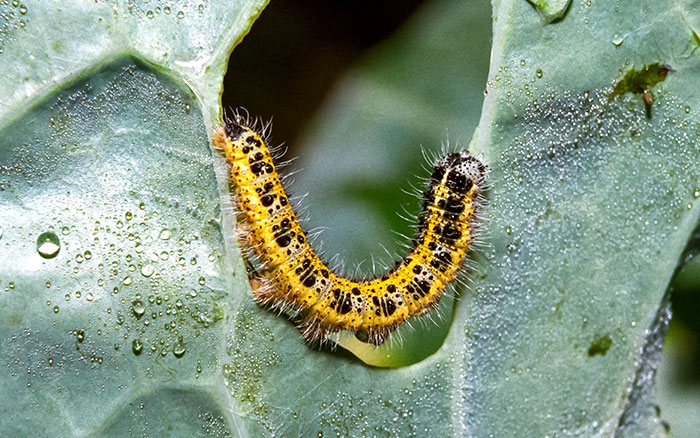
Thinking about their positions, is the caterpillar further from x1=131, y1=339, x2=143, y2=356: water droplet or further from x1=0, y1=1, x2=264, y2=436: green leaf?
x1=131, y1=339, x2=143, y2=356: water droplet

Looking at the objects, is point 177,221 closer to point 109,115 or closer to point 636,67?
point 109,115

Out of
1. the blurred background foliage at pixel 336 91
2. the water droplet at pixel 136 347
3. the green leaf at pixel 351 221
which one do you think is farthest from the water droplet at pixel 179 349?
the blurred background foliage at pixel 336 91

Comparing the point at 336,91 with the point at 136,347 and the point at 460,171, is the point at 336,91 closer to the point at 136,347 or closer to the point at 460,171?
the point at 460,171

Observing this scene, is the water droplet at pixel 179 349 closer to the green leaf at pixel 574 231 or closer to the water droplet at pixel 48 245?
the water droplet at pixel 48 245

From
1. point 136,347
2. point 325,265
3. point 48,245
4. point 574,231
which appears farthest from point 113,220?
point 574,231

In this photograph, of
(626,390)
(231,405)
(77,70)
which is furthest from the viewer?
(626,390)

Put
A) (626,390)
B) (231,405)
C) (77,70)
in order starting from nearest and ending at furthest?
1. (77,70)
2. (231,405)
3. (626,390)

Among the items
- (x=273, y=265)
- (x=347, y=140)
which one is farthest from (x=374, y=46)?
(x=273, y=265)
